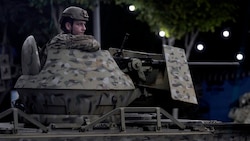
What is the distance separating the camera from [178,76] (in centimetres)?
902

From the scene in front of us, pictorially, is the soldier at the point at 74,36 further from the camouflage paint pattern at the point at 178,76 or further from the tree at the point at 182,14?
the tree at the point at 182,14

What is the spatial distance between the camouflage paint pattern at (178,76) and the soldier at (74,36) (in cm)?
120

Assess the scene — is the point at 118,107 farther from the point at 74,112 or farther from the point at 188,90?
the point at 188,90

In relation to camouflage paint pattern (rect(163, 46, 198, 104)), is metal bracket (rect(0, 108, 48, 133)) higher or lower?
lower

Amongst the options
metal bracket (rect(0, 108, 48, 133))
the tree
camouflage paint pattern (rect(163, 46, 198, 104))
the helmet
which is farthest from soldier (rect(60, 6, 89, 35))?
the tree

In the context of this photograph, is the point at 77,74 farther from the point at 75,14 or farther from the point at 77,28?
the point at 75,14

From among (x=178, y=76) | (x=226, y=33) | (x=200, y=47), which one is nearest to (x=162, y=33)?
(x=200, y=47)

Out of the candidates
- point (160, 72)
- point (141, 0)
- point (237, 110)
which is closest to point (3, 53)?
point (141, 0)

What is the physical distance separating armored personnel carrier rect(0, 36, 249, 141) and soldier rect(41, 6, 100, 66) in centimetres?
2

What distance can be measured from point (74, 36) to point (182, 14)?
10.4 metres

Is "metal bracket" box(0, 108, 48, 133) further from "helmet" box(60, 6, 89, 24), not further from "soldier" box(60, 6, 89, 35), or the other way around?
"helmet" box(60, 6, 89, 24)

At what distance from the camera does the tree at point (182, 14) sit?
730 inches

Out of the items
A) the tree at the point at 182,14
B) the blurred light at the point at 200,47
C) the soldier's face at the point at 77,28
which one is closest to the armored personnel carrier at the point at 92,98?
the soldier's face at the point at 77,28

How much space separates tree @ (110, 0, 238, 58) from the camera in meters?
18.5
